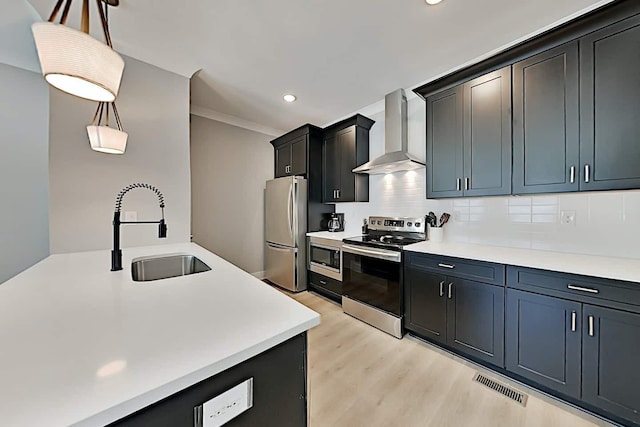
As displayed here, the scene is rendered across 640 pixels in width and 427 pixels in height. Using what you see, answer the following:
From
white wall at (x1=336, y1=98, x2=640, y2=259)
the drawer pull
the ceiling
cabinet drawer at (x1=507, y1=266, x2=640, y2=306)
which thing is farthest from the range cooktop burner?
the ceiling

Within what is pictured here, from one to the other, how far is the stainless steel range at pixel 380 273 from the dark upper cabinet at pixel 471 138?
1.96 ft

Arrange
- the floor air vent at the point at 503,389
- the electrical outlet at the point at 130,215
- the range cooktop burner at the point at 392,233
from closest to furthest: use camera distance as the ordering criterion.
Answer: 1. the floor air vent at the point at 503,389
2. the electrical outlet at the point at 130,215
3. the range cooktop burner at the point at 392,233

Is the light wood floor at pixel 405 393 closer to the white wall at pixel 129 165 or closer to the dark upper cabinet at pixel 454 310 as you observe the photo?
the dark upper cabinet at pixel 454 310

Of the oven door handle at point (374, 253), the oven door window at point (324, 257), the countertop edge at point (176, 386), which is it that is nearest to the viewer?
the countertop edge at point (176, 386)

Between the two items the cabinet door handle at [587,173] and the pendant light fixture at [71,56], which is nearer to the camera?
the pendant light fixture at [71,56]

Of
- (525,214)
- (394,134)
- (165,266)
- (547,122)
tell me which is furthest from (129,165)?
(525,214)

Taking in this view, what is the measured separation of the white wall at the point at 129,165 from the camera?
203cm

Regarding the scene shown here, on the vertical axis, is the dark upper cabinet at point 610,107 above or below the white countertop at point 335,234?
above

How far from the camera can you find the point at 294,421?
2.52 ft

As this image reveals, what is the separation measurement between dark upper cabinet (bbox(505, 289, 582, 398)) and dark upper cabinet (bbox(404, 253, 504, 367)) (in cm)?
8

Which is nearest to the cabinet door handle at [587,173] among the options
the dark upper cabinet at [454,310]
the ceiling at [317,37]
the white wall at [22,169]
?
the dark upper cabinet at [454,310]

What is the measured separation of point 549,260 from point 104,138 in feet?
10.9

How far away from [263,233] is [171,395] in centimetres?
382

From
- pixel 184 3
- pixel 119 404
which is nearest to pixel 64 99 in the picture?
pixel 184 3
